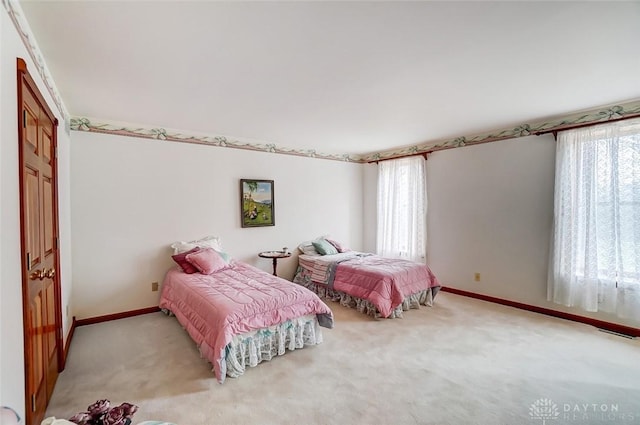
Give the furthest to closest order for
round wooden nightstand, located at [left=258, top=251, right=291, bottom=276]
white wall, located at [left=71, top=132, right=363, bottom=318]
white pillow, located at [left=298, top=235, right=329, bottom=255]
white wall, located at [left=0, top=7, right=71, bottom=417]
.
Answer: white pillow, located at [left=298, top=235, right=329, bottom=255] → round wooden nightstand, located at [left=258, top=251, right=291, bottom=276] → white wall, located at [left=71, top=132, right=363, bottom=318] → white wall, located at [left=0, top=7, right=71, bottom=417]

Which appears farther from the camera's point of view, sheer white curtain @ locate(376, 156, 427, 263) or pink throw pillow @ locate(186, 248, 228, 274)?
sheer white curtain @ locate(376, 156, 427, 263)

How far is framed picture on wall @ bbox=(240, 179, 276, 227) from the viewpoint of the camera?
4.50 m

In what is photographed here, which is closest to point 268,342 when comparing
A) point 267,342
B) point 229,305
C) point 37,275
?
point 267,342

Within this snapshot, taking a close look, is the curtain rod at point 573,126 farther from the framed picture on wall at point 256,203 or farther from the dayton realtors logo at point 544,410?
the framed picture on wall at point 256,203

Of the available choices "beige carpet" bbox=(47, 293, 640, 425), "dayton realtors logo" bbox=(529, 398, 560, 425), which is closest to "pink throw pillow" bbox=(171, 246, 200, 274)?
"beige carpet" bbox=(47, 293, 640, 425)

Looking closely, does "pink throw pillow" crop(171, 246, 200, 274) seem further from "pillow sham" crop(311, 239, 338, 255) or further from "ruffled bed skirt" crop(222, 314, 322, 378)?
"pillow sham" crop(311, 239, 338, 255)

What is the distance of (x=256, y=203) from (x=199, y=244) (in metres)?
1.08

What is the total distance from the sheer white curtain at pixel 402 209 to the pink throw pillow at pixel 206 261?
10.2ft

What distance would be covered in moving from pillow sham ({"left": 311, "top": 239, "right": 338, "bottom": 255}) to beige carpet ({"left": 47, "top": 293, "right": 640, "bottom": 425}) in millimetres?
1667

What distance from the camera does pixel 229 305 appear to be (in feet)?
A: 8.20

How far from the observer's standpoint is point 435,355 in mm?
2703

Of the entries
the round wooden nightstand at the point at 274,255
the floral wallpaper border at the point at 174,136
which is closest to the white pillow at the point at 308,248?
the round wooden nightstand at the point at 274,255

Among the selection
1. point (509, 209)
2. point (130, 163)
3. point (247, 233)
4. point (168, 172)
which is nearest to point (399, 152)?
point (509, 209)

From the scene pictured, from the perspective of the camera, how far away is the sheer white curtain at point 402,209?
5.02 meters
